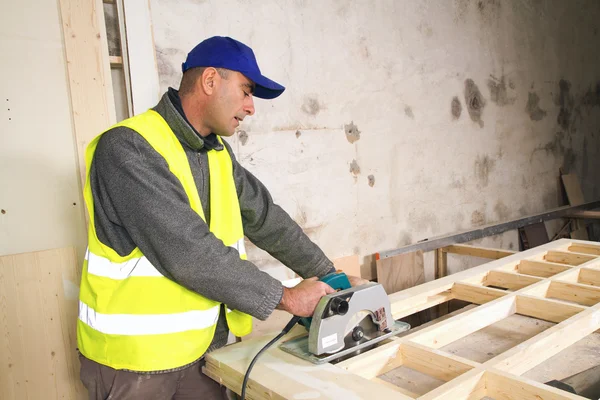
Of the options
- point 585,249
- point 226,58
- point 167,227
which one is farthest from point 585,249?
point 167,227

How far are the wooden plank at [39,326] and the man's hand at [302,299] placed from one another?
1232 mm

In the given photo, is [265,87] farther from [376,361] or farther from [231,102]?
[376,361]

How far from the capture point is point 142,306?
1.41m

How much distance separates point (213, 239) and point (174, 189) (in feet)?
0.63

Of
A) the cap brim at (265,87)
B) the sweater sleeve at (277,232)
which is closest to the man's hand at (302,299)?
the sweater sleeve at (277,232)

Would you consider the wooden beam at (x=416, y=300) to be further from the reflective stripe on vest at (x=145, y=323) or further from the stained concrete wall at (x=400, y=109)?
the stained concrete wall at (x=400, y=109)

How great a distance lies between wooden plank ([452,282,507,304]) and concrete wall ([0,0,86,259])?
1.82 m

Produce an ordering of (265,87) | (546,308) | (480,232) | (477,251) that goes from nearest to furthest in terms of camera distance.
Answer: (265,87) → (546,308) → (477,251) → (480,232)

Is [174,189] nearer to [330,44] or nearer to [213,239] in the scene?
[213,239]

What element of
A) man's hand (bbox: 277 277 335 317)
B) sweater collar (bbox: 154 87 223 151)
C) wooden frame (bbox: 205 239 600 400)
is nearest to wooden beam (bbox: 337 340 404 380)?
wooden frame (bbox: 205 239 600 400)

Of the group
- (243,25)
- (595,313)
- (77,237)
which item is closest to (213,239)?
(77,237)

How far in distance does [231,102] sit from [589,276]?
1.90 metres

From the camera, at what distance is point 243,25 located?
2719mm

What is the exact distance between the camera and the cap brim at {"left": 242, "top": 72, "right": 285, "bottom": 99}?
5.16ft
